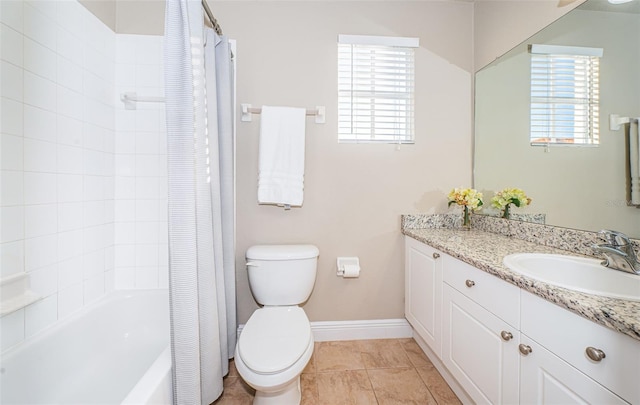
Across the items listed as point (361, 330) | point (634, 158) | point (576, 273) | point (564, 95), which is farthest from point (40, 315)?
point (564, 95)

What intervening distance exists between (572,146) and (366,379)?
1607 mm

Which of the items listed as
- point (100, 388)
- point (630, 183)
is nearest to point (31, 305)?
point (100, 388)

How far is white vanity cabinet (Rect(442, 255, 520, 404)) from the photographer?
97 cm

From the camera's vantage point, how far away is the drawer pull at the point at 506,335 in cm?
96

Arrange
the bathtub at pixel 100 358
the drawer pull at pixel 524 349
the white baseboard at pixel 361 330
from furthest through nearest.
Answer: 1. the white baseboard at pixel 361 330
2. the bathtub at pixel 100 358
3. the drawer pull at pixel 524 349

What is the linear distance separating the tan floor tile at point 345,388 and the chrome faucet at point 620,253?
119 cm

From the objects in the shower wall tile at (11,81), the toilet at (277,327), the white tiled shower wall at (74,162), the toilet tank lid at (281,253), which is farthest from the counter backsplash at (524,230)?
the shower wall tile at (11,81)

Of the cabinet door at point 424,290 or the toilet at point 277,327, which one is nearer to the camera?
the toilet at point 277,327

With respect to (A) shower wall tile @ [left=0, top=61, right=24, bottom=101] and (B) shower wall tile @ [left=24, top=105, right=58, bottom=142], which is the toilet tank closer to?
(B) shower wall tile @ [left=24, top=105, right=58, bottom=142]

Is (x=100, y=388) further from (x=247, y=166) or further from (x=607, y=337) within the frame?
(x=607, y=337)

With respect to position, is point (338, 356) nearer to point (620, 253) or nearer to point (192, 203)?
point (192, 203)

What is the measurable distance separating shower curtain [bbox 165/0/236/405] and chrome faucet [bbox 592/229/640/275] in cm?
154

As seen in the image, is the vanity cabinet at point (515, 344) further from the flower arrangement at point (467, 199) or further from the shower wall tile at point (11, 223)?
the shower wall tile at point (11, 223)

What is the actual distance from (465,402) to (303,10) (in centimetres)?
249
